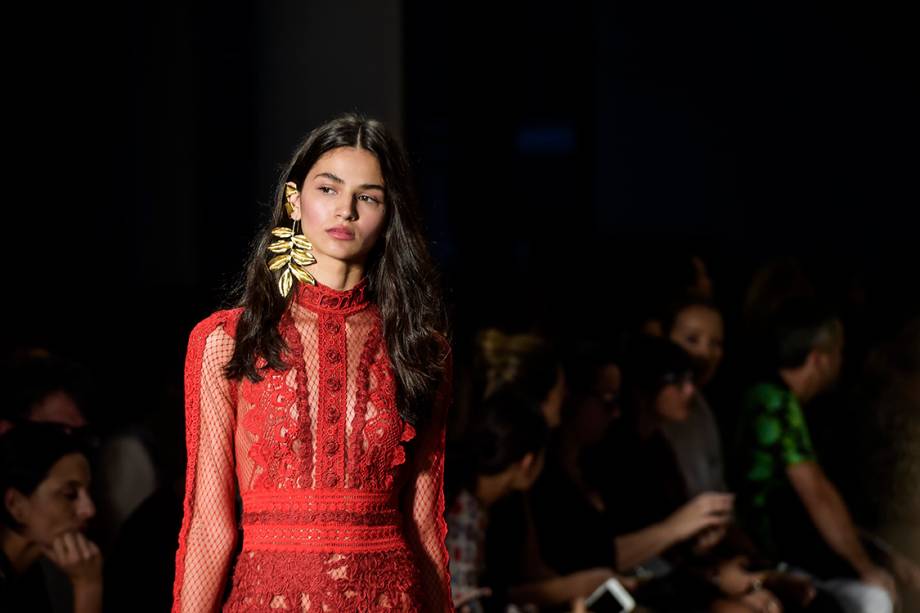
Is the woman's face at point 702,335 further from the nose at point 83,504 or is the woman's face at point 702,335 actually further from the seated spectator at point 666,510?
the nose at point 83,504

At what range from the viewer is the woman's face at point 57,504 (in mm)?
2701

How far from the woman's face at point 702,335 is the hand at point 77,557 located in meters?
2.15

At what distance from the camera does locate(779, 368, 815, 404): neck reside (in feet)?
14.7

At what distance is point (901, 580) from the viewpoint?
4430mm

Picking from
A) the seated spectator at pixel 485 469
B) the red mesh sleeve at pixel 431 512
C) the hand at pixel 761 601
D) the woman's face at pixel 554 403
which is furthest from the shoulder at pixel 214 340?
the hand at pixel 761 601

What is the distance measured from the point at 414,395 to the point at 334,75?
112 inches

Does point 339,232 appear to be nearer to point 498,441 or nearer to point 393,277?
point 393,277

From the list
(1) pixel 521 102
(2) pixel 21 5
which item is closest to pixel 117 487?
(2) pixel 21 5

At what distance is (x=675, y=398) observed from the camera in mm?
3988

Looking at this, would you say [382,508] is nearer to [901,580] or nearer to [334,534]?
[334,534]

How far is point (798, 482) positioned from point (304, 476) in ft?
8.82

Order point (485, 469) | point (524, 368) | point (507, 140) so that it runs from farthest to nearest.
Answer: point (507, 140) → point (524, 368) → point (485, 469)

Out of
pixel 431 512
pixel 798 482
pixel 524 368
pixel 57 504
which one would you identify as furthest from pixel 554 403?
pixel 431 512

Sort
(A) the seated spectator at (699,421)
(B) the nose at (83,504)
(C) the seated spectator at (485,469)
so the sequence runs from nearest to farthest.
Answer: (B) the nose at (83,504) < (C) the seated spectator at (485,469) < (A) the seated spectator at (699,421)
